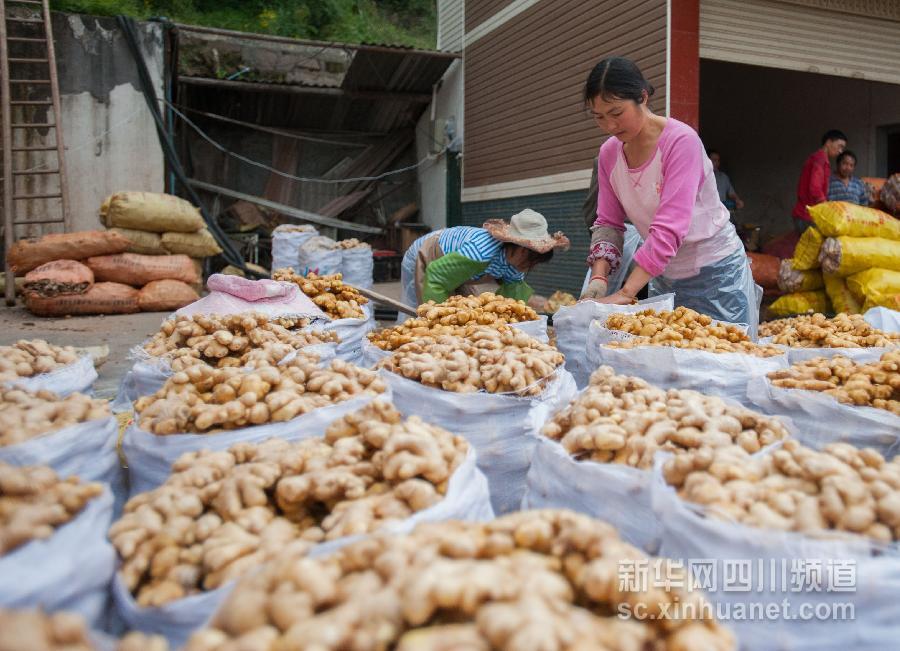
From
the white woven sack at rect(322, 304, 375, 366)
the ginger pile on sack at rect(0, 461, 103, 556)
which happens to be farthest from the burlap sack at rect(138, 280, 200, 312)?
the ginger pile on sack at rect(0, 461, 103, 556)

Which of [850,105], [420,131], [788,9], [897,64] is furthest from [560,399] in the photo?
[420,131]

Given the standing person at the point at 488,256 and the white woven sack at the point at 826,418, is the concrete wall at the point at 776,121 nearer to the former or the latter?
the standing person at the point at 488,256

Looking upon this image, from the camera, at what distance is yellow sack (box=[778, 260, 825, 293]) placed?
616 centimetres

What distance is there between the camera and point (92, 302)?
7285 mm

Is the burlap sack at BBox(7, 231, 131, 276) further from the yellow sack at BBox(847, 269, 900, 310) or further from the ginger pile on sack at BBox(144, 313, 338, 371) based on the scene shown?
the yellow sack at BBox(847, 269, 900, 310)

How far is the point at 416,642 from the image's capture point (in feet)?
2.70

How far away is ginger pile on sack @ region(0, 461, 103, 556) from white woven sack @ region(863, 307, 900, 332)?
383 centimetres

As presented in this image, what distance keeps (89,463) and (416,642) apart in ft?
3.58

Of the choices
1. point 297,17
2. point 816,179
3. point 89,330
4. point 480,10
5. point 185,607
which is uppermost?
point 297,17

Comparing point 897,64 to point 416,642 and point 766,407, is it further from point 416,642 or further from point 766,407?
point 416,642

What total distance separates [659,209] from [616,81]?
1.96ft

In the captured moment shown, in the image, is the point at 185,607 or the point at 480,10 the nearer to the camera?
the point at 185,607

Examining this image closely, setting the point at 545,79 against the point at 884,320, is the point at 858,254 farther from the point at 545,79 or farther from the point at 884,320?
the point at 545,79

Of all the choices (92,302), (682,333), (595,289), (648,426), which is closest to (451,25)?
(92,302)
